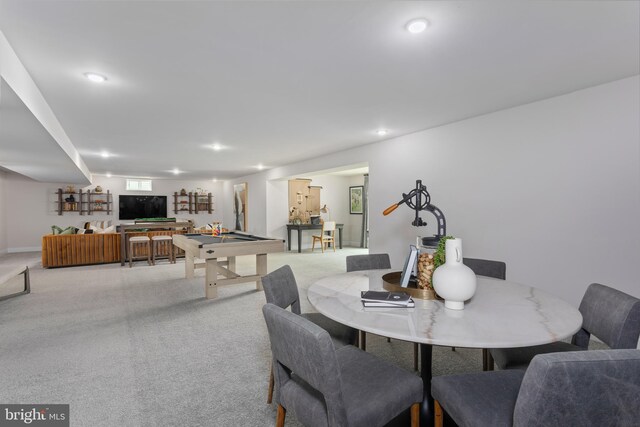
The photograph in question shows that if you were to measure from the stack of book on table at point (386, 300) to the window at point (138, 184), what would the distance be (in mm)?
A: 11637

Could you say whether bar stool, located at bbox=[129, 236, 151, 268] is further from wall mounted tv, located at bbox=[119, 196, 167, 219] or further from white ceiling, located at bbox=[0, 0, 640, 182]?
wall mounted tv, located at bbox=[119, 196, 167, 219]

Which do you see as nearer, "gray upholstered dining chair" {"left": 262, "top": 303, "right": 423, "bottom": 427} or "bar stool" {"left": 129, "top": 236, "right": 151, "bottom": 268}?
"gray upholstered dining chair" {"left": 262, "top": 303, "right": 423, "bottom": 427}

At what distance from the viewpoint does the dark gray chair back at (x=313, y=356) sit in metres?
1.15

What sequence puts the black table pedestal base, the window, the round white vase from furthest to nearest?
the window < the black table pedestal base < the round white vase

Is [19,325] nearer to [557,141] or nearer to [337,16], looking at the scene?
[337,16]

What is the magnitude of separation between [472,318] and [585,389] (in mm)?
566

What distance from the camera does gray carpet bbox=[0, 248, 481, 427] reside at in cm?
202

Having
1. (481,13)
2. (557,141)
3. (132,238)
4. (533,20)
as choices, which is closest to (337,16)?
(481,13)

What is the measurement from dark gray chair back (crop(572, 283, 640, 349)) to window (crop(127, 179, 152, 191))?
12.3 m

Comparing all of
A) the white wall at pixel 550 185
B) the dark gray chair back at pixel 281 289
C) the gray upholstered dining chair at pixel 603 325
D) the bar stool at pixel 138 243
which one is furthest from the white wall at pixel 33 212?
the gray upholstered dining chair at pixel 603 325

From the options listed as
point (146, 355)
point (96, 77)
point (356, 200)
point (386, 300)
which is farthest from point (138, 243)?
point (386, 300)

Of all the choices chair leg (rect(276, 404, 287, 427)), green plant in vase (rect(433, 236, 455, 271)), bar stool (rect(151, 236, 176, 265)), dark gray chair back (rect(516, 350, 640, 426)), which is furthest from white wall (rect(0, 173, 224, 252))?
dark gray chair back (rect(516, 350, 640, 426))

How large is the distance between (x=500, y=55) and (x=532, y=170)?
156cm

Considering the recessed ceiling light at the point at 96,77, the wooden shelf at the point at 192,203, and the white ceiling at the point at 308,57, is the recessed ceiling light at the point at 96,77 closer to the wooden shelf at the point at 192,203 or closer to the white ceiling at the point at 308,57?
the white ceiling at the point at 308,57
